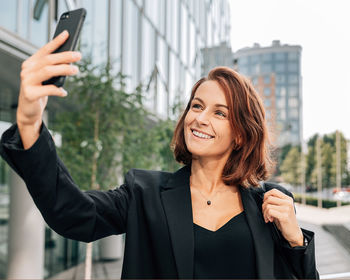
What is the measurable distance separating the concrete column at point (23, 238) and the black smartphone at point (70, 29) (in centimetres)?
620

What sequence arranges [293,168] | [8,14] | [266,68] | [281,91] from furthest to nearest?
[266,68] → [281,91] → [293,168] → [8,14]

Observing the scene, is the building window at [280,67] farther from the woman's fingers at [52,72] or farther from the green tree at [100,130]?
the woman's fingers at [52,72]

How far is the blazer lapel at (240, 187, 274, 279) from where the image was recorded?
1.17 m

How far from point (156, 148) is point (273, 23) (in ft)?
11.5

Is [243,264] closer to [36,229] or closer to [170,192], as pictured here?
[170,192]

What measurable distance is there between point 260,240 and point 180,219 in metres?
0.27

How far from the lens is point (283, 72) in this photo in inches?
2435

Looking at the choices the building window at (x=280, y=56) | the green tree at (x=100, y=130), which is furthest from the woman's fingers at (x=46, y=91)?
the building window at (x=280, y=56)

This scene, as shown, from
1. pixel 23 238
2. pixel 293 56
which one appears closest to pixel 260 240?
pixel 23 238

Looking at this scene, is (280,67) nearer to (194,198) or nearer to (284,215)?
(194,198)

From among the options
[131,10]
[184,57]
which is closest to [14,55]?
[131,10]

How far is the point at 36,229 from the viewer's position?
6.50m

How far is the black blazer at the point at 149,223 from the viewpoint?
39.4 inches

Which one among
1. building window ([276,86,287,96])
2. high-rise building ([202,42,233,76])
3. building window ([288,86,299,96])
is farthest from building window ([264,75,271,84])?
high-rise building ([202,42,233,76])
